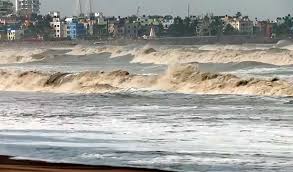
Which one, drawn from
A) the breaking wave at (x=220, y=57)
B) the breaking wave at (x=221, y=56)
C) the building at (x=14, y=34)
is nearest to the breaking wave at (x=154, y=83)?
the breaking wave at (x=221, y=56)

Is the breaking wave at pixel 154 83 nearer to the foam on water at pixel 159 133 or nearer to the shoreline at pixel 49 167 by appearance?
the foam on water at pixel 159 133

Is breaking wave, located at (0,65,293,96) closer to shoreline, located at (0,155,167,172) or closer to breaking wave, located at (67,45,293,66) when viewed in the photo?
shoreline, located at (0,155,167,172)

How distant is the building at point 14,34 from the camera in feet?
617

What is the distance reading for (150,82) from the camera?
28.8 meters

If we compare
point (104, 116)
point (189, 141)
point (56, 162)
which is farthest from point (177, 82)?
point (56, 162)

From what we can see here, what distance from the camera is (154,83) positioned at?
1123 inches

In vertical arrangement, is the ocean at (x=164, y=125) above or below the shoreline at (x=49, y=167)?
below

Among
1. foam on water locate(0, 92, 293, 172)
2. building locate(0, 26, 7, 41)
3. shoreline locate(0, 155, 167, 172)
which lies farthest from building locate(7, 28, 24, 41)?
shoreline locate(0, 155, 167, 172)

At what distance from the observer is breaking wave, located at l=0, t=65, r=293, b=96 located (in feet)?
77.1

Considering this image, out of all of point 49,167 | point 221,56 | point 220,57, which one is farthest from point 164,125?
point 221,56

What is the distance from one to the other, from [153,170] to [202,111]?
7800 mm

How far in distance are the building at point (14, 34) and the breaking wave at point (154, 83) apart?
157 metres

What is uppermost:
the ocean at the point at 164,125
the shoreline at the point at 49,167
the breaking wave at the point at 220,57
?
the shoreline at the point at 49,167

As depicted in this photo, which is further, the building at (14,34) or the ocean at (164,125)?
the building at (14,34)
